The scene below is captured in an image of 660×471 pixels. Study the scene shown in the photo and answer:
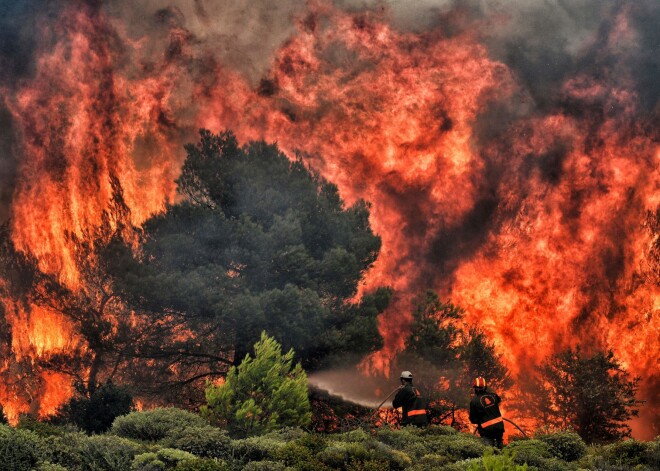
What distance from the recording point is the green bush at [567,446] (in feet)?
63.7

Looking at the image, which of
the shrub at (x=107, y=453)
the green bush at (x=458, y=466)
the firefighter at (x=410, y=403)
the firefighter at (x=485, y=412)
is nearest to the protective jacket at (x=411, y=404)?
the firefighter at (x=410, y=403)

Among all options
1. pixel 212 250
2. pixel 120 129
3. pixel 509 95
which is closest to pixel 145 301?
pixel 212 250

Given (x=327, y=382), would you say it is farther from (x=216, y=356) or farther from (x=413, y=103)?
(x=413, y=103)

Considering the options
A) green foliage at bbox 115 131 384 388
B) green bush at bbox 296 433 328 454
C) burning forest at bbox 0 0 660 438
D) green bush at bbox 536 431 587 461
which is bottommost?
green bush at bbox 296 433 328 454

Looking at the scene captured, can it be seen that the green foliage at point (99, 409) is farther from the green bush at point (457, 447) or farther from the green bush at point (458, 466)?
the green bush at point (458, 466)

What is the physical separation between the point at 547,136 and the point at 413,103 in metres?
6.94

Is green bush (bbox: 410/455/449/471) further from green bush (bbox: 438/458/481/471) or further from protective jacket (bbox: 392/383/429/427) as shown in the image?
protective jacket (bbox: 392/383/429/427)

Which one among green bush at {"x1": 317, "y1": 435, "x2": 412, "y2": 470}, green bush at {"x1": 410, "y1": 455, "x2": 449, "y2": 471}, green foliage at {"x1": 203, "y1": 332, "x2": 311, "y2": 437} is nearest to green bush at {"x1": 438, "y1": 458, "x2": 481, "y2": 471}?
green bush at {"x1": 410, "y1": 455, "x2": 449, "y2": 471}

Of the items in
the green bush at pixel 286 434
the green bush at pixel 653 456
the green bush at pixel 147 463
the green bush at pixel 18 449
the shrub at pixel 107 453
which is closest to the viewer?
the green bush at pixel 18 449

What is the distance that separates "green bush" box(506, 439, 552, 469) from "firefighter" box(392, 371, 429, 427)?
3550 millimetres

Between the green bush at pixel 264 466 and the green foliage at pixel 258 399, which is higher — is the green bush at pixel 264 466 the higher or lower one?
the lower one

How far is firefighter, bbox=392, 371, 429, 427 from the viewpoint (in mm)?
22109

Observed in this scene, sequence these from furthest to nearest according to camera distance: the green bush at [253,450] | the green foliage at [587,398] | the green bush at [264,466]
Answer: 1. the green foliage at [587,398]
2. the green bush at [253,450]
3. the green bush at [264,466]

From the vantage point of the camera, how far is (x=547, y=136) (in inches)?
1736
